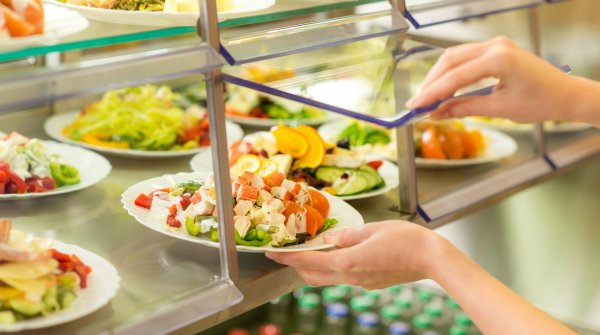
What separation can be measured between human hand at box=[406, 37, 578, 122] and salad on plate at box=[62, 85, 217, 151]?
0.85m

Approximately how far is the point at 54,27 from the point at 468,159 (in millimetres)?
1212

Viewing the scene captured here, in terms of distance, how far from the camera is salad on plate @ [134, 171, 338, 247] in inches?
54.0

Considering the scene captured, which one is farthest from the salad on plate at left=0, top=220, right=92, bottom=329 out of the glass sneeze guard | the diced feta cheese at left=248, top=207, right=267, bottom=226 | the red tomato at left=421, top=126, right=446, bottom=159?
the red tomato at left=421, top=126, right=446, bottom=159

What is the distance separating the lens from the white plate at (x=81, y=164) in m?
1.62

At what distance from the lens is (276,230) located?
1.40 meters

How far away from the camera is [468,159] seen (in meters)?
2.07

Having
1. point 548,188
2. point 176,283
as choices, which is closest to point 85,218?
point 176,283

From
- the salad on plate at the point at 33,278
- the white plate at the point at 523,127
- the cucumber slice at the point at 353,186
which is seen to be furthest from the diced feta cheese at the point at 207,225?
the white plate at the point at 523,127

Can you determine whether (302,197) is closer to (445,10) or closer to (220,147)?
(220,147)

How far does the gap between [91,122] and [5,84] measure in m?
1.02

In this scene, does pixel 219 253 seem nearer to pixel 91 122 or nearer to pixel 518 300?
pixel 518 300

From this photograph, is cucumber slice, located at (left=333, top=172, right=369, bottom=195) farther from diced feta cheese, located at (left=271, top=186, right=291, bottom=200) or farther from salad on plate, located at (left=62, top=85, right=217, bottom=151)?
salad on plate, located at (left=62, top=85, right=217, bottom=151)

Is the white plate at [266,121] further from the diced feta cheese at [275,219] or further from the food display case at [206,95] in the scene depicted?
the diced feta cheese at [275,219]

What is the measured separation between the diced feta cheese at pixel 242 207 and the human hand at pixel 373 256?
8 cm
